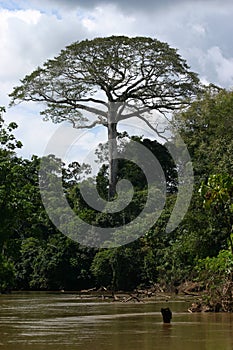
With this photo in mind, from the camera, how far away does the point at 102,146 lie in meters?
43.2

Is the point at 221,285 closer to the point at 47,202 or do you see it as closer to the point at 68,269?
the point at 68,269

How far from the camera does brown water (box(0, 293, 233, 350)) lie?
1115cm

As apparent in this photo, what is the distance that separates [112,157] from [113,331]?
26546 millimetres

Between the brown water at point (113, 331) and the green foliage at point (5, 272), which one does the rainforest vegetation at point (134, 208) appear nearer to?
the green foliage at point (5, 272)

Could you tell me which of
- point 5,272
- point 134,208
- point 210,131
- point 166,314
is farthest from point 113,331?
point 134,208

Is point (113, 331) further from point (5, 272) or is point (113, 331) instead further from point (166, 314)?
point (5, 272)

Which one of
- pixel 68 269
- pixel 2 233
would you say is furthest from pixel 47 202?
pixel 2 233

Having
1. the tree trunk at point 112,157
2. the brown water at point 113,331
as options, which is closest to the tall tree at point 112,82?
the tree trunk at point 112,157

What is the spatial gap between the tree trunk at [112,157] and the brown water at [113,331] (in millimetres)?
20026

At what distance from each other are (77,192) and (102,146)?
3.35 meters

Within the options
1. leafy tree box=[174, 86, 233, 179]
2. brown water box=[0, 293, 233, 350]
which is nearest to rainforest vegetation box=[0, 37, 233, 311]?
leafy tree box=[174, 86, 233, 179]

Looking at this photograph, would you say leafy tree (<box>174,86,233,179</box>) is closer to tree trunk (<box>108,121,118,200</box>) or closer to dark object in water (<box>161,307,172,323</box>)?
tree trunk (<box>108,121,118,200</box>)

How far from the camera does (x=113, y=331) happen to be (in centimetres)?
1350

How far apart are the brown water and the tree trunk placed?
20.0m
